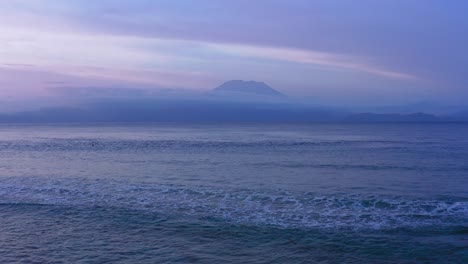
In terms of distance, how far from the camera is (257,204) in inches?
983

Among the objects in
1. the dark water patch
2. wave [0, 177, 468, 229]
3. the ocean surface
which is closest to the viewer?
the dark water patch

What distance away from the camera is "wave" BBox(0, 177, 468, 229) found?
2127cm

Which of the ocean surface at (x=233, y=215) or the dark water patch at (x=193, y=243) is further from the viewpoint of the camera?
the ocean surface at (x=233, y=215)

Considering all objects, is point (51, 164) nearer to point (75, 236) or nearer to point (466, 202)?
point (75, 236)

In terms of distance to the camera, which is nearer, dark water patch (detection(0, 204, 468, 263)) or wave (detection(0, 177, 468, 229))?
dark water patch (detection(0, 204, 468, 263))

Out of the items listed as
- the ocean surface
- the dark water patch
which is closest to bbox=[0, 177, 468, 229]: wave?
the ocean surface

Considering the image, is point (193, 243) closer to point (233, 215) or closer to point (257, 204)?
point (233, 215)

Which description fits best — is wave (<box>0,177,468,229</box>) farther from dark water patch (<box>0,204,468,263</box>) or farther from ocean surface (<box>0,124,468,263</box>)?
dark water patch (<box>0,204,468,263</box>)

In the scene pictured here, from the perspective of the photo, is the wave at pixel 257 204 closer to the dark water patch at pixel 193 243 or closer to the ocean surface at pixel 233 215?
the ocean surface at pixel 233 215

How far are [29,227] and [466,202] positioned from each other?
23.4m

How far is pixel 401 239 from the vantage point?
18.2 m

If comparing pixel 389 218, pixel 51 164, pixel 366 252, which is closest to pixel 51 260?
pixel 366 252

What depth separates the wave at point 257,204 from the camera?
21.3m

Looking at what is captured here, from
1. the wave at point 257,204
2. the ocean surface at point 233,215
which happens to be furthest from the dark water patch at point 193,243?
the wave at point 257,204
